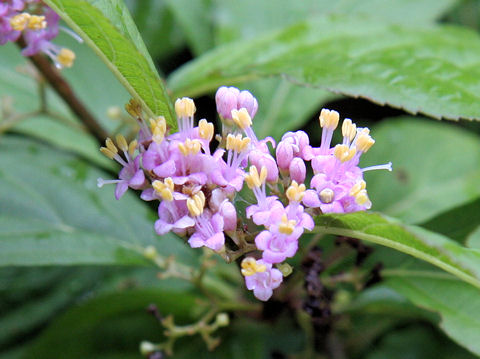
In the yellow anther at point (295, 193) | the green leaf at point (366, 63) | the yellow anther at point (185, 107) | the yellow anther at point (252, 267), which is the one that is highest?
the yellow anther at point (185, 107)

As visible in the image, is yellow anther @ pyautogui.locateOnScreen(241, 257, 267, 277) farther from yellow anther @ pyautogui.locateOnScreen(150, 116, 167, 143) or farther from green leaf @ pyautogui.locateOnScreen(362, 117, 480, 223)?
green leaf @ pyautogui.locateOnScreen(362, 117, 480, 223)

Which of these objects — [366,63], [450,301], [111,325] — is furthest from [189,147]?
[111,325]

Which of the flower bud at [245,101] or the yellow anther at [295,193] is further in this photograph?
the flower bud at [245,101]

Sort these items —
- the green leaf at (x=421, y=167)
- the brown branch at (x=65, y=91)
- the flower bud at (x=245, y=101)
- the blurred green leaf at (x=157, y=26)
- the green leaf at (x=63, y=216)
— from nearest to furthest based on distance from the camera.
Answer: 1. the flower bud at (x=245, y=101)
2. the green leaf at (x=63, y=216)
3. the brown branch at (x=65, y=91)
4. the green leaf at (x=421, y=167)
5. the blurred green leaf at (x=157, y=26)

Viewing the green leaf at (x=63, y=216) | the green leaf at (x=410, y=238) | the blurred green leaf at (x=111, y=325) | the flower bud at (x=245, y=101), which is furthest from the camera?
the blurred green leaf at (x=111, y=325)

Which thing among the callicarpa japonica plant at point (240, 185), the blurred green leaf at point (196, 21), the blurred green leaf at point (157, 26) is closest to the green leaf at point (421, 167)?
the callicarpa japonica plant at point (240, 185)

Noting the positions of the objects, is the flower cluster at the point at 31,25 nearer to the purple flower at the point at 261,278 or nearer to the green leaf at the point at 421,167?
the purple flower at the point at 261,278

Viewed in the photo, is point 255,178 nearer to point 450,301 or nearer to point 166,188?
point 166,188

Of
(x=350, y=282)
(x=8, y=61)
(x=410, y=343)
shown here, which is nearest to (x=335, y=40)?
(x=350, y=282)
